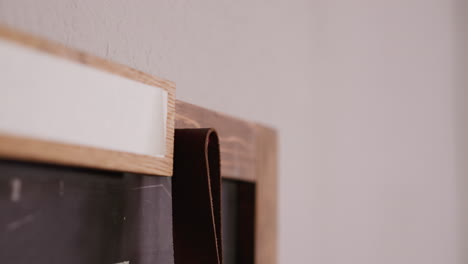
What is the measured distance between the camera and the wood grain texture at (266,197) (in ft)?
2.20

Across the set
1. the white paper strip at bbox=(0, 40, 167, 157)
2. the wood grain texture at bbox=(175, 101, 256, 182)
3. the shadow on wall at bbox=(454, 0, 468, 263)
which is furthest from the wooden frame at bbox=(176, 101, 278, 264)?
the shadow on wall at bbox=(454, 0, 468, 263)

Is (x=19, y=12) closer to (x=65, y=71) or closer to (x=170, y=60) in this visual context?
(x=65, y=71)

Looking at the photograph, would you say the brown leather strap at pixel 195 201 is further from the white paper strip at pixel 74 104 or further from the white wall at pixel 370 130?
the white wall at pixel 370 130

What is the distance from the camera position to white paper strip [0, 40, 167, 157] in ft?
0.96

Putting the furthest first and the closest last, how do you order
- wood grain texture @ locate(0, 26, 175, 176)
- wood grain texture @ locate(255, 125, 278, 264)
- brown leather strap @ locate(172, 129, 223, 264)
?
1. wood grain texture @ locate(255, 125, 278, 264)
2. brown leather strap @ locate(172, 129, 223, 264)
3. wood grain texture @ locate(0, 26, 175, 176)

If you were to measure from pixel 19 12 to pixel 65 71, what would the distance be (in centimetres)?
6

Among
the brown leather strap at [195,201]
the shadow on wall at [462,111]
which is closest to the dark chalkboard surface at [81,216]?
the brown leather strap at [195,201]

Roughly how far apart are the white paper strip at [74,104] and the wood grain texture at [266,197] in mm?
282

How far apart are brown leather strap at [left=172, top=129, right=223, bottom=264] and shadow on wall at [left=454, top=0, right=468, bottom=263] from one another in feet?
2.09

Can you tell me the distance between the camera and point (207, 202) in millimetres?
427

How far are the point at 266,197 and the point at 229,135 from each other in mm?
145

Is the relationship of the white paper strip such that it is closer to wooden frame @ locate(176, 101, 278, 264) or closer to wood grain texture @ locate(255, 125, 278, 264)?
wooden frame @ locate(176, 101, 278, 264)

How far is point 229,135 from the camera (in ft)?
1.94

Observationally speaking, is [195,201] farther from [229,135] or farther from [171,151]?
[229,135]
